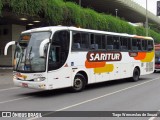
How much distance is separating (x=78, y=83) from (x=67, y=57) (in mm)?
1514

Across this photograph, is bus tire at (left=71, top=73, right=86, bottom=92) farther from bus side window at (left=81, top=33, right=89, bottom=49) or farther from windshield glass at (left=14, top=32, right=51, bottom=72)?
windshield glass at (left=14, top=32, right=51, bottom=72)

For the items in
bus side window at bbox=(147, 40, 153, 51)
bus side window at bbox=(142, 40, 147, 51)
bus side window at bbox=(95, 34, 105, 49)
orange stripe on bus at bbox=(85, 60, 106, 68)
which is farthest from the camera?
bus side window at bbox=(147, 40, 153, 51)

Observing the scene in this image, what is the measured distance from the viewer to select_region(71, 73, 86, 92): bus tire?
14624 mm

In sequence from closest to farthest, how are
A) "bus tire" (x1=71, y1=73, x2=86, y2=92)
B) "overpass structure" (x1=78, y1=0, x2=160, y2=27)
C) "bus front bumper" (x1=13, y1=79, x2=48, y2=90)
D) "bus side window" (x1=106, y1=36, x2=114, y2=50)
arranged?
"bus front bumper" (x1=13, y1=79, x2=48, y2=90)
"bus tire" (x1=71, y1=73, x2=86, y2=92)
"bus side window" (x1=106, y1=36, x2=114, y2=50)
"overpass structure" (x1=78, y1=0, x2=160, y2=27)

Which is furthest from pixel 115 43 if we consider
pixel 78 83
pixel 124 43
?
pixel 78 83

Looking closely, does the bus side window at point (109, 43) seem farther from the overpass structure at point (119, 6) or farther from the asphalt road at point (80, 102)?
the overpass structure at point (119, 6)

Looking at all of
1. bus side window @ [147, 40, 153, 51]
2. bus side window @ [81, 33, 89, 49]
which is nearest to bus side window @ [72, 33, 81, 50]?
bus side window @ [81, 33, 89, 49]

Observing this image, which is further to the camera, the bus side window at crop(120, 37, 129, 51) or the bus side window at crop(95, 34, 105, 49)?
the bus side window at crop(120, 37, 129, 51)

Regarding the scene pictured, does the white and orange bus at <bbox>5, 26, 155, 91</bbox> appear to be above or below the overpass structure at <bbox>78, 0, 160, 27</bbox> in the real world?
A: below

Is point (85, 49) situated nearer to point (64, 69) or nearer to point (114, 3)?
point (64, 69)

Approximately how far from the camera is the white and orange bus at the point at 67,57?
12977mm

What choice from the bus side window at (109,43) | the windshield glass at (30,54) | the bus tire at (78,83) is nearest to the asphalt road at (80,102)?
the bus tire at (78,83)

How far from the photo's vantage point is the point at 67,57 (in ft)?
46.0

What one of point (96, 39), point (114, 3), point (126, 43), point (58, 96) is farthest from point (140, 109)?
point (114, 3)
